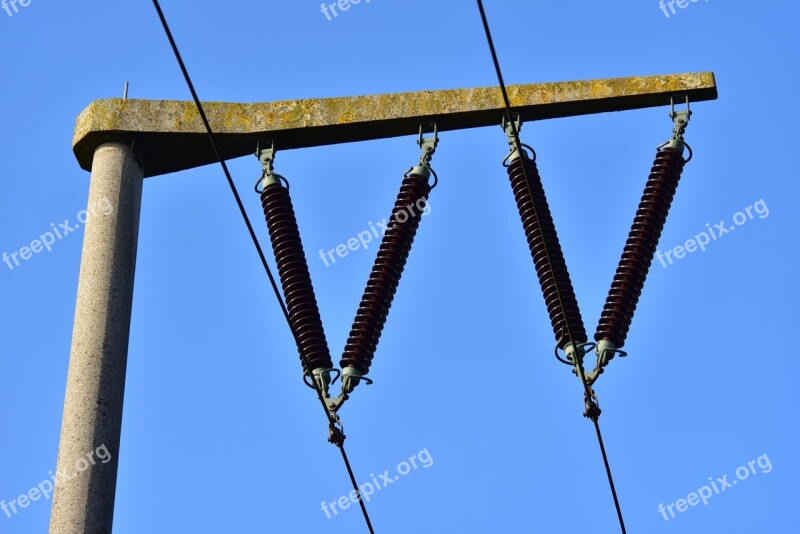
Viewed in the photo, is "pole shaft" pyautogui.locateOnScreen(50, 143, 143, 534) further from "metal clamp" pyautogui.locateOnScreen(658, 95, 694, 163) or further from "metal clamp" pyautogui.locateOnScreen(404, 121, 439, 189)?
"metal clamp" pyautogui.locateOnScreen(658, 95, 694, 163)

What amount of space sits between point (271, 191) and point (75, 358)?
1736 mm

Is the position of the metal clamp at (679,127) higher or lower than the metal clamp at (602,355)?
higher

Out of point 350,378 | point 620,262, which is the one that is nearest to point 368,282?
point 350,378

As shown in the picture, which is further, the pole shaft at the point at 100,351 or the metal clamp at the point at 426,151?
the metal clamp at the point at 426,151

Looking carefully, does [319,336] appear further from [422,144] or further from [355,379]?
[422,144]

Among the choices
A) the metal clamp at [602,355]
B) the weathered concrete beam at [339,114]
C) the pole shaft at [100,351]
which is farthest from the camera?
the weathered concrete beam at [339,114]

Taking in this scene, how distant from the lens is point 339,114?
9484mm

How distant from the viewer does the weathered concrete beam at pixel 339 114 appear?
9.34 m

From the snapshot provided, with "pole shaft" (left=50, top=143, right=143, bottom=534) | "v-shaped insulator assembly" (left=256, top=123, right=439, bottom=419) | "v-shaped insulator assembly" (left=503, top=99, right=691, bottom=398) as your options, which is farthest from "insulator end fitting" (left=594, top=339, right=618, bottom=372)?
"pole shaft" (left=50, top=143, right=143, bottom=534)

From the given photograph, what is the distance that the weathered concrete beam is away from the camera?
30.6 ft

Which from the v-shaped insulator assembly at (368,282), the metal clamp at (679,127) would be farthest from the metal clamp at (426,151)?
the metal clamp at (679,127)

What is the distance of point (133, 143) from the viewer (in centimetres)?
936

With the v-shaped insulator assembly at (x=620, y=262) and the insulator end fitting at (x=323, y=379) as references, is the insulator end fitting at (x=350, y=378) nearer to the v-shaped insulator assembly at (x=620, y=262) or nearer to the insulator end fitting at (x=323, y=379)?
the insulator end fitting at (x=323, y=379)

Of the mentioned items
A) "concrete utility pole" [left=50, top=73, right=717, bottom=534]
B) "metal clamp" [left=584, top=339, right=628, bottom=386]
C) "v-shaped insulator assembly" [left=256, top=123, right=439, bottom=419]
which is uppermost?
"concrete utility pole" [left=50, top=73, right=717, bottom=534]
